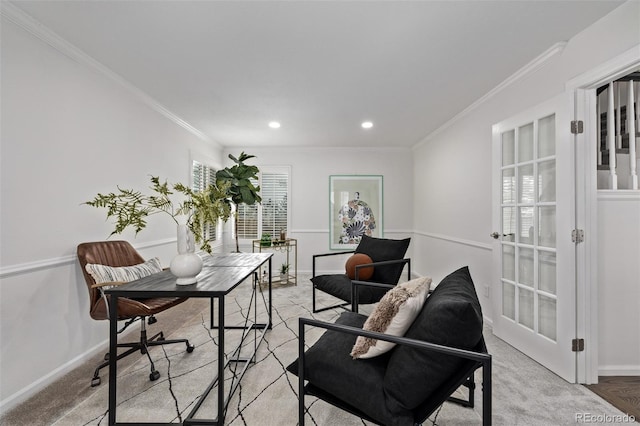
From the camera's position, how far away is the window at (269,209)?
225 inches

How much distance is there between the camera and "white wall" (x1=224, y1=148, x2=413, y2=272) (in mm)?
5703

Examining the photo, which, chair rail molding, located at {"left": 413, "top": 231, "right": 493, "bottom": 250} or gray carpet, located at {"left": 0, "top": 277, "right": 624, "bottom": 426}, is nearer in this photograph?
gray carpet, located at {"left": 0, "top": 277, "right": 624, "bottom": 426}

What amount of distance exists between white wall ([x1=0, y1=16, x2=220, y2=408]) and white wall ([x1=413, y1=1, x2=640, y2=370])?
150 inches

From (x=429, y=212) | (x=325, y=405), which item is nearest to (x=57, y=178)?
(x=325, y=405)

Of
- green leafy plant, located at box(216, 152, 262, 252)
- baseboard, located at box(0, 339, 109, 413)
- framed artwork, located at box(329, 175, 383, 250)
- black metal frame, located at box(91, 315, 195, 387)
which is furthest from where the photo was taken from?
framed artwork, located at box(329, 175, 383, 250)

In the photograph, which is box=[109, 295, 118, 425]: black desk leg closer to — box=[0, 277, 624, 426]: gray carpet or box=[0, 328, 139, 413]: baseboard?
box=[0, 277, 624, 426]: gray carpet

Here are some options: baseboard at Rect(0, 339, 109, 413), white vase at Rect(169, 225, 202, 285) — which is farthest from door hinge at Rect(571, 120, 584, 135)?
baseboard at Rect(0, 339, 109, 413)

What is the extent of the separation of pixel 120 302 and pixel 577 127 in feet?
11.7

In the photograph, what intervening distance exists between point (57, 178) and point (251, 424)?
7.34ft

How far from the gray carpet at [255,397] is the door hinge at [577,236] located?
102 cm

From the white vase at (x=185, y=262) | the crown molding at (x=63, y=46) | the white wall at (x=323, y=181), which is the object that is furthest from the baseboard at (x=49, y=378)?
the white wall at (x=323, y=181)

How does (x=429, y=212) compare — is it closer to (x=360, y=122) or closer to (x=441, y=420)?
(x=360, y=122)

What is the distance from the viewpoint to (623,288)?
2.15m

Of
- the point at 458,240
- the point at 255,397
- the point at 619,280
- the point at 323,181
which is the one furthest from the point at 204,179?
the point at 619,280
